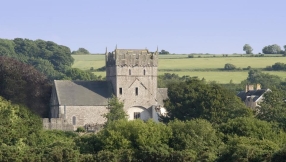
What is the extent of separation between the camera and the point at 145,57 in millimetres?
115312

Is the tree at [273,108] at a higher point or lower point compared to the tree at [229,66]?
lower

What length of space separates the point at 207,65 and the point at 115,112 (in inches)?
2777

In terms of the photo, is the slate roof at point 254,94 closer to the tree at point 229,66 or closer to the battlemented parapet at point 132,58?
the battlemented parapet at point 132,58

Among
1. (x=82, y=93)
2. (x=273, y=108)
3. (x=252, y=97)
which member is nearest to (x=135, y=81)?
(x=82, y=93)

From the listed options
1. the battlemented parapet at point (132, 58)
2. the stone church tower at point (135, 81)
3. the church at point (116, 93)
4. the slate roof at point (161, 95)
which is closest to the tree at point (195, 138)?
the church at point (116, 93)

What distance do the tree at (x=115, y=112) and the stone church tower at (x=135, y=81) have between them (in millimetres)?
6547

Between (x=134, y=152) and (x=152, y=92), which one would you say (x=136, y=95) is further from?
(x=134, y=152)

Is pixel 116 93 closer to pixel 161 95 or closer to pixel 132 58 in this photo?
pixel 132 58

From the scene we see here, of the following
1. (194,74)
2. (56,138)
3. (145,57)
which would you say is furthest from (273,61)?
(56,138)

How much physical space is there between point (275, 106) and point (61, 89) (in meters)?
21.3

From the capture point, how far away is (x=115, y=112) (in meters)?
104

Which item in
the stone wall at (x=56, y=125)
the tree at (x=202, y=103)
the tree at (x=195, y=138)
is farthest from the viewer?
the stone wall at (x=56, y=125)

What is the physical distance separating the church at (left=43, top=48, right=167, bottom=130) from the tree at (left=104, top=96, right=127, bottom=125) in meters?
4.56

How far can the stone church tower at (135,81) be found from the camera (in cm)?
11406
